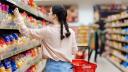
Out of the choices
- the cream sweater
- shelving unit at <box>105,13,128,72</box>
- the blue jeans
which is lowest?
shelving unit at <box>105,13,128,72</box>

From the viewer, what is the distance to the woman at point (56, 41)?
352 centimetres

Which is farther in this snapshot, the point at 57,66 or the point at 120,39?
the point at 120,39

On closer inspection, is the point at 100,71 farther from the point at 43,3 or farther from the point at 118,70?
the point at 43,3

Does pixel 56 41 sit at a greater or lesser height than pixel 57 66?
greater

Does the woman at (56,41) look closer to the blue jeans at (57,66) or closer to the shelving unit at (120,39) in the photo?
the blue jeans at (57,66)

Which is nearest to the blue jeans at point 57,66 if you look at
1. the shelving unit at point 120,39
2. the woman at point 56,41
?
the woman at point 56,41

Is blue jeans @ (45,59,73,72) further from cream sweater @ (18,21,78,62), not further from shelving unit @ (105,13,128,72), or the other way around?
shelving unit @ (105,13,128,72)

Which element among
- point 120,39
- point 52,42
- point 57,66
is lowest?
point 120,39

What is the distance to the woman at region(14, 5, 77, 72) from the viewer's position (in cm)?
352

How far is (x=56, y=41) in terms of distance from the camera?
3.58 m

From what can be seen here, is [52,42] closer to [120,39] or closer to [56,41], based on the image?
[56,41]

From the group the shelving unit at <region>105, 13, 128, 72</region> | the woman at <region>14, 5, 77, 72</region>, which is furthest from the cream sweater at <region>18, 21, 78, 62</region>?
the shelving unit at <region>105, 13, 128, 72</region>

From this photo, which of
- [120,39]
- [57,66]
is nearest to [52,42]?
[57,66]

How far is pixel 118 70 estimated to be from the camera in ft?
33.3
